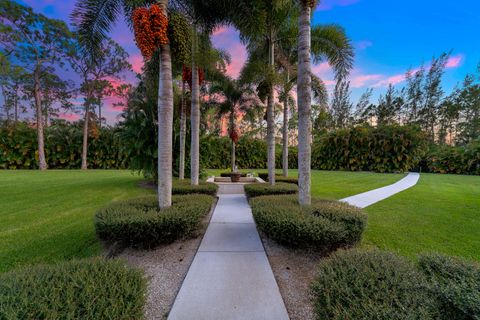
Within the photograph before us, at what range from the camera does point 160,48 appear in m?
4.01

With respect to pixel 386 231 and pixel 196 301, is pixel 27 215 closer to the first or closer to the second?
pixel 196 301

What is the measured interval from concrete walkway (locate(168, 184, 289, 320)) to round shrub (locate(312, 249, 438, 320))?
0.64 metres

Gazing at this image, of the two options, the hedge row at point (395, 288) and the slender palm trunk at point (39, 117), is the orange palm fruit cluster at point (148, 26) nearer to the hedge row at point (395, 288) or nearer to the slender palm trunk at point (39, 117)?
the hedge row at point (395, 288)

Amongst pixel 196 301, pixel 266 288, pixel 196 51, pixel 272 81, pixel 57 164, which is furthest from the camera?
pixel 57 164

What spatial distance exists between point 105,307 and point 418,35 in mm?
15027

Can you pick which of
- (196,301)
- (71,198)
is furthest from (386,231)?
(71,198)

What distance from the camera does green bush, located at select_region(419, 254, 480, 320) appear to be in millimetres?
1353

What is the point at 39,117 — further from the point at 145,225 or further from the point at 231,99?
the point at 145,225

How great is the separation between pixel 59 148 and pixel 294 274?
24.5 m

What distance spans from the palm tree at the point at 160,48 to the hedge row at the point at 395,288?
127 inches

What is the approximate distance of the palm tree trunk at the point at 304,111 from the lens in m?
4.05

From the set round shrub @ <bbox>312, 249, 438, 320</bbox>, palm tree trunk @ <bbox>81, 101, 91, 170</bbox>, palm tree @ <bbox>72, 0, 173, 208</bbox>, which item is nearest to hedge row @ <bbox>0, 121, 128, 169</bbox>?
palm tree trunk @ <bbox>81, 101, 91, 170</bbox>

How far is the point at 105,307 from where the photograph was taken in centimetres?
145

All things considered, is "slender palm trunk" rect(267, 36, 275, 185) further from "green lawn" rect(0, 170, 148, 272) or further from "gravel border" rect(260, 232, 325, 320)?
"green lawn" rect(0, 170, 148, 272)
